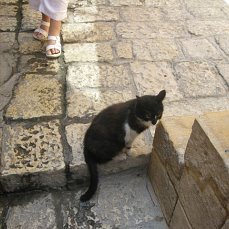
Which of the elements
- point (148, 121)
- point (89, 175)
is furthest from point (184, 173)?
point (89, 175)

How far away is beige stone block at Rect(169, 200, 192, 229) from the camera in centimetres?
206

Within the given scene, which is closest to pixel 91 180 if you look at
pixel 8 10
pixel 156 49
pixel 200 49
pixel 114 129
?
pixel 114 129

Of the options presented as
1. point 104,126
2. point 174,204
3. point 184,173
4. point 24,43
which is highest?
point 184,173

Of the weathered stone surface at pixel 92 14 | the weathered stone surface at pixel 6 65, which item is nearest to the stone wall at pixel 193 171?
the weathered stone surface at pixel 6 65

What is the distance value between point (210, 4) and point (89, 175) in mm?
3459

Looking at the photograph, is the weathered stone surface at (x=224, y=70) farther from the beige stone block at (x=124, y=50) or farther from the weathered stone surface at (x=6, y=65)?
the weathered stone surface at (x=6, y=65)

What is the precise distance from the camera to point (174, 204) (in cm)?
221

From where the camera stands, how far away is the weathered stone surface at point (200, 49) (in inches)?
145

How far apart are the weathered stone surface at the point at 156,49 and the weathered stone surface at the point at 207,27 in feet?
1.41

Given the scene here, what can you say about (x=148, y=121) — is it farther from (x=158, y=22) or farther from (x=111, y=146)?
(x=158, y=22)

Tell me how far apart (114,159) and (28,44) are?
74.6 inches

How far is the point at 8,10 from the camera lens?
167 inches

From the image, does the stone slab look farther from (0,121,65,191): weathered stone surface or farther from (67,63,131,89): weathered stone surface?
(67,63,131,89): weathered stone surface

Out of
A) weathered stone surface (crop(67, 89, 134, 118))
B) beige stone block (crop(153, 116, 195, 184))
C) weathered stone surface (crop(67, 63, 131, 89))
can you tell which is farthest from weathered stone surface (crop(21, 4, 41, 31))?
beige stone block (crop(153, 116, 195, 184))
